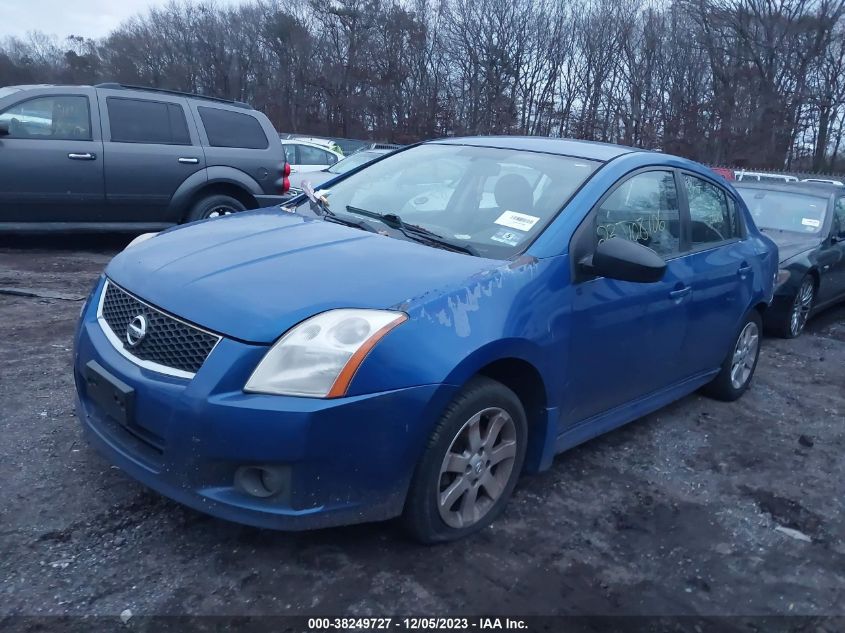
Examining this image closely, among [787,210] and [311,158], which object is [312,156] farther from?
[787,210]

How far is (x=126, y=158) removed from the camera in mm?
8469

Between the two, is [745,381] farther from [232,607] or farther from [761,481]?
[232,607]

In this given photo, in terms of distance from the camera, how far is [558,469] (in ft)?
13.2

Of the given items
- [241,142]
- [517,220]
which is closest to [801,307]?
[517,220]

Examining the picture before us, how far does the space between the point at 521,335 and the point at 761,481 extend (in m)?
1.89

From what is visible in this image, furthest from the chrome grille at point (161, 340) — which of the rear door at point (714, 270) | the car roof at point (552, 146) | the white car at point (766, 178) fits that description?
the white car at point (766, 178)

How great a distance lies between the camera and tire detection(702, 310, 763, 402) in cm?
516

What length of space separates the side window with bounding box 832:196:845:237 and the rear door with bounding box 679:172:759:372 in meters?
3.90

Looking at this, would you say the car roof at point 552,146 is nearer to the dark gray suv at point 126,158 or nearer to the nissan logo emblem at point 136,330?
the nissan logo emblem at point 136,330

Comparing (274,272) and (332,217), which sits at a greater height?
(332,217)

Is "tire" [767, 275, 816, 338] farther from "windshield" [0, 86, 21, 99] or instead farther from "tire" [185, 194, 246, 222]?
"windshield" [0, 86, 21, 99]

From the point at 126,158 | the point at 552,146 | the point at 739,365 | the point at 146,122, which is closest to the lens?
the point at 552,146

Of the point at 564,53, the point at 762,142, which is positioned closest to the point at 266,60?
the point at 564,53

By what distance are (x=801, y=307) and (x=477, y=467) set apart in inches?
225
